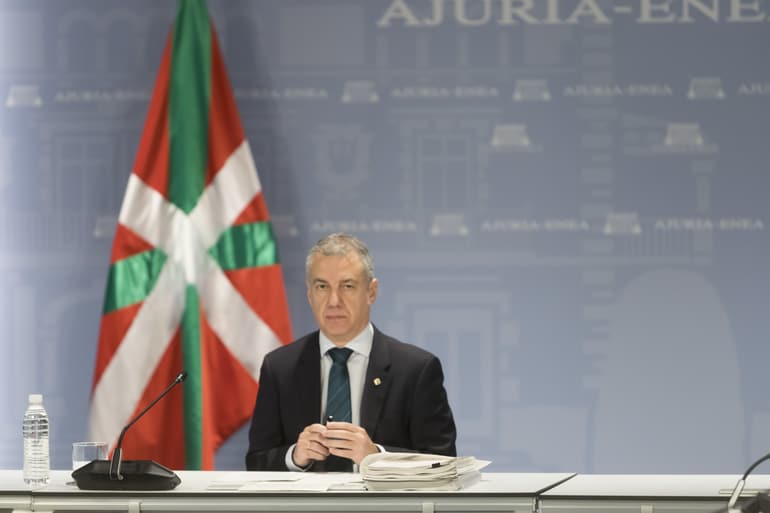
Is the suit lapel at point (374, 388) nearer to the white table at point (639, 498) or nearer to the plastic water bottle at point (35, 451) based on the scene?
the white table at point (639, 498)

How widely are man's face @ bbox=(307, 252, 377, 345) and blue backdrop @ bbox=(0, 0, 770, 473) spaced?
1307 millimetres

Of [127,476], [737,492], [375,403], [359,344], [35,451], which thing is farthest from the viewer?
[359,344]

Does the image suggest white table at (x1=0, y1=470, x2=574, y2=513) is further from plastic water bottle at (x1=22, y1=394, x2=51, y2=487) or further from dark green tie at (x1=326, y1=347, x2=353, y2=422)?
dark green tie at (x1=326, y1=347, x2=353, y2=422)

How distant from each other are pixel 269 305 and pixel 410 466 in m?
2.12

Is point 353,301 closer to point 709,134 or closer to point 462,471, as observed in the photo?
point 462,471

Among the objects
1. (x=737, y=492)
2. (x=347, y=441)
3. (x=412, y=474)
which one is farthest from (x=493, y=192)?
(x=737, y=492)

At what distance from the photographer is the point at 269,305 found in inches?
210

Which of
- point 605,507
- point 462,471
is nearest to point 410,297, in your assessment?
point 462,471

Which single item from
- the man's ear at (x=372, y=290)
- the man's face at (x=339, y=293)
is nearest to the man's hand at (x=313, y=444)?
the man's face at (x=339, y=293)

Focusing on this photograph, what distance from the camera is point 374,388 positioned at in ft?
13.3

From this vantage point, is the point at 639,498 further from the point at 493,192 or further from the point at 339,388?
the point at 493,192

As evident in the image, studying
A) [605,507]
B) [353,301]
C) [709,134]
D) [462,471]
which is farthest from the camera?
[709,134]

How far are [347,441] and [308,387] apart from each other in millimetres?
442

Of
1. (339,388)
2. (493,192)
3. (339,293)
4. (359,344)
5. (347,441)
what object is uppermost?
(493,192)
